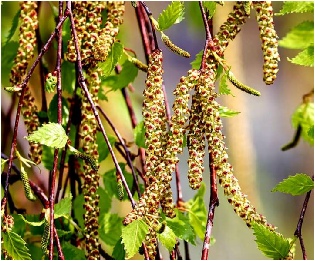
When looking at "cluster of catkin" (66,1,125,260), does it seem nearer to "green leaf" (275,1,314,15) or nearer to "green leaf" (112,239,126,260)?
"green leaf" (112,239,126,260)

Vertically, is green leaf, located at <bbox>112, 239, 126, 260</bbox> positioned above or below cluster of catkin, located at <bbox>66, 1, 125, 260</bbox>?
below

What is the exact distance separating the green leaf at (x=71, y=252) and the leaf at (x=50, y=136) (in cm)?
21

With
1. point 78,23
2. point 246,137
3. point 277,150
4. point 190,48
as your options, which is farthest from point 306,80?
point 78,23

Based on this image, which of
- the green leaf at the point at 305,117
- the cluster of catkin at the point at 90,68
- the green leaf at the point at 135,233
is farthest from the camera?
the green leaf at the point at 305,117

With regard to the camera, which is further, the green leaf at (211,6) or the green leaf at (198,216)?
the green leaf at (198,216)

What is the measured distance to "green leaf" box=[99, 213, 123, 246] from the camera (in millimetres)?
943

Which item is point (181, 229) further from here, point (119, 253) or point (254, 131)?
point (254, 131)

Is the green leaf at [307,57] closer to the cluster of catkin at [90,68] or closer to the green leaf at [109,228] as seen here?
the cluster of catkin at [90,68]

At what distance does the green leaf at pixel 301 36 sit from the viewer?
907 mm

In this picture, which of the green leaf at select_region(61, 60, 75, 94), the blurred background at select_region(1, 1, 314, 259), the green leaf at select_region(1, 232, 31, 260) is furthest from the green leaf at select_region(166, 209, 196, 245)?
the blurred background at select_region(1, 1, 314, 259)

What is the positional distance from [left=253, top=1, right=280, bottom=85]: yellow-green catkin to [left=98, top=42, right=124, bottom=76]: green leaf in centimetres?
16

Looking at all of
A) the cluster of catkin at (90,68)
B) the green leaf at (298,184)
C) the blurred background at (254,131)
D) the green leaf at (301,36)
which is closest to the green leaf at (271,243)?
the green leaf at (298,184)

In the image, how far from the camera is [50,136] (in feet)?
2.32

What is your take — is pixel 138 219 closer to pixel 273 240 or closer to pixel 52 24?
pixel 273 240
